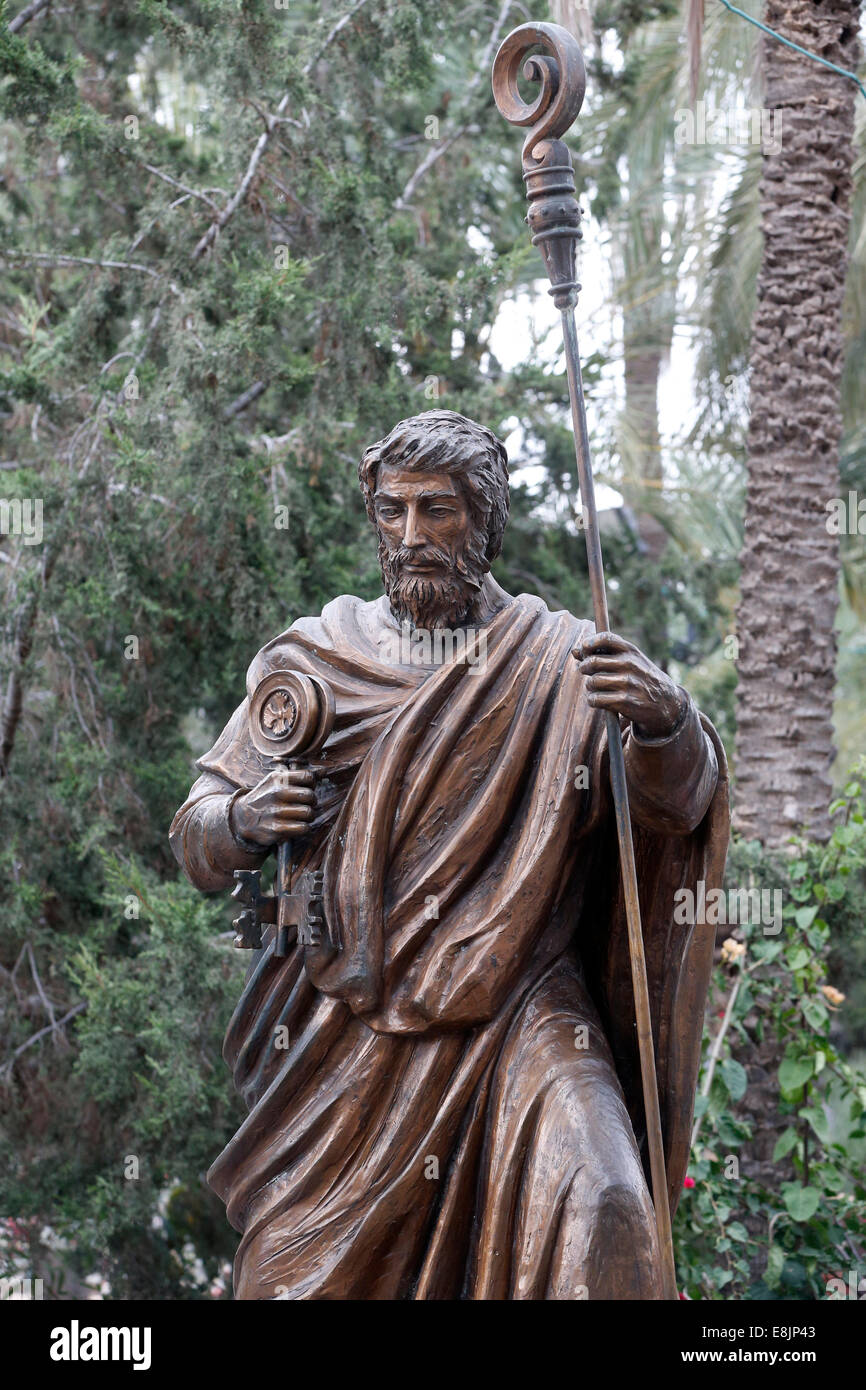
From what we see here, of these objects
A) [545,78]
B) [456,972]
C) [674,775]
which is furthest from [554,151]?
[456,972]

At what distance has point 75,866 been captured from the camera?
8.13 metres

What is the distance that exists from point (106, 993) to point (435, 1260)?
420 centimetres

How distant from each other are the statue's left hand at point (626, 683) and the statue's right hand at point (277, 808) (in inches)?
23.9

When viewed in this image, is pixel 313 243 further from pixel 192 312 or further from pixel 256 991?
pixel 256 991

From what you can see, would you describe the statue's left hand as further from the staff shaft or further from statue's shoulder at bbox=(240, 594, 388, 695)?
statue's shoulder at bbox=(240, 594, 388, 695)

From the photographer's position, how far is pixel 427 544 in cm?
331

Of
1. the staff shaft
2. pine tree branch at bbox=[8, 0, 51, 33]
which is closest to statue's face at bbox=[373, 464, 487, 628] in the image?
the staff shaft

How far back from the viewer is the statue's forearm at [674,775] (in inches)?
121

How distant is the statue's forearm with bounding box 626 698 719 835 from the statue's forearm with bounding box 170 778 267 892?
30.8 inches

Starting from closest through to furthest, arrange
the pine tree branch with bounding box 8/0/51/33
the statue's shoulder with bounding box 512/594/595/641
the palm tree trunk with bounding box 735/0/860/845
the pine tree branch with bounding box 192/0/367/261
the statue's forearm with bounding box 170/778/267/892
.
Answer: the statue's forearm with bounding box 170/778/267/892 < the statue's shoulder with bounding box 512/594/595/641 < the palm tree trunk with bounding box 735/0/860/845 < the pine tree branch with bounding box 192/0/367/261 < the pine tree branch with bounding box 8/0/51/33

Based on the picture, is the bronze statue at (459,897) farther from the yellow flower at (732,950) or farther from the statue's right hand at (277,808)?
the yellow flower at (732,950)

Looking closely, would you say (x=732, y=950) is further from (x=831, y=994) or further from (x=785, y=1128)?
(x=785, y=1128)

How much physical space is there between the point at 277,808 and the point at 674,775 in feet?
2.56

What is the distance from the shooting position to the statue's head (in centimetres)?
329
